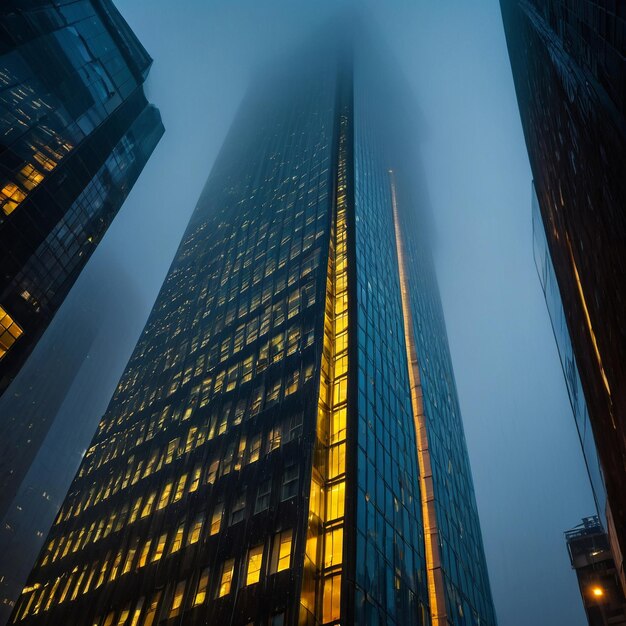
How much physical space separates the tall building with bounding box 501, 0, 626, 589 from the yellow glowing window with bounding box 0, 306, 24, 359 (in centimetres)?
4543

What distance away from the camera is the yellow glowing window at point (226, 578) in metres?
30.7

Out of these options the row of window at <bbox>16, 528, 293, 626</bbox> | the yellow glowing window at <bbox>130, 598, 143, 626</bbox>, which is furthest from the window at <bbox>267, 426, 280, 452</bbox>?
the yellow glowing window at <bbox>130, 598, 143, 626</bbox>

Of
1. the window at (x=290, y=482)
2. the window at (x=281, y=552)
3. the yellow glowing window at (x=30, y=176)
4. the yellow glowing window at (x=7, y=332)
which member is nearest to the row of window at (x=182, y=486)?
the window at (x=290, y=482)

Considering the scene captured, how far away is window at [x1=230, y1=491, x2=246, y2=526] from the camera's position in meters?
35.4

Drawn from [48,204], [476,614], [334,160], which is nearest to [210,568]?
[476,614]

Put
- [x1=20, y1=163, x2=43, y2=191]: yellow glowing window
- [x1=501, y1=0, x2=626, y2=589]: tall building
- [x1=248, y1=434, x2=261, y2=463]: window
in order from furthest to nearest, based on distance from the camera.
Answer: [x1=20, y1=163, x2=43, y2=191]: yellow glowing window, [x1=248, y1=434, x2=261, y2=463]: window, [x1=501, y1=0, x2=626, y2=589]: tall building

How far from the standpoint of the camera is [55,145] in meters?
50.7

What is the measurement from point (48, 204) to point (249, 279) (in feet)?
89.9

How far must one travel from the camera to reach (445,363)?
94.5m

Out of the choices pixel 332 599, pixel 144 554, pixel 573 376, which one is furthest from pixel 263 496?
pixel 573 376

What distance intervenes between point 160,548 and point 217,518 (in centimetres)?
568

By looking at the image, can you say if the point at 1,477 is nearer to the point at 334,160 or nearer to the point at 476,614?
the point at 334,160

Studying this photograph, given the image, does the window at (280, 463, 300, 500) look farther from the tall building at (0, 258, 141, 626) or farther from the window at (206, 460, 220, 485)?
the tall building at (0, 258, 141, 626)

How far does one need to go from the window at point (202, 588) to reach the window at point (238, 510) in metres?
3.48
